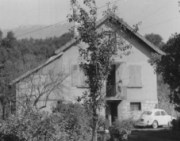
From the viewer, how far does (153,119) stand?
2483 centimetres

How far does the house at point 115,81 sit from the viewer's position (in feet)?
75.9

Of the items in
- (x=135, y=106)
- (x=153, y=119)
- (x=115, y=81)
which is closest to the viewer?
(x=153, y=119)

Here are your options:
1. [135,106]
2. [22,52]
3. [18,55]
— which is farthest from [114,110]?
[22,52]

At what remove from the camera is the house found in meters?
23.1

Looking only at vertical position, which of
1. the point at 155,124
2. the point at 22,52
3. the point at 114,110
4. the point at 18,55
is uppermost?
the point at 22,52

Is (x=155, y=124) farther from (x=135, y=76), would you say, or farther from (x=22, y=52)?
(x=22, y=52)

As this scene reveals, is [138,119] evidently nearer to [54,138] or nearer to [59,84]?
[59,84]

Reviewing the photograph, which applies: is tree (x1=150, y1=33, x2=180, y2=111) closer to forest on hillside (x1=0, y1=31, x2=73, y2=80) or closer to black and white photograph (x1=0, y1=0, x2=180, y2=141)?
black and white photograph (x1=0, y1=0, x2=180, y2=141)

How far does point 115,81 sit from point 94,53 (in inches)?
670

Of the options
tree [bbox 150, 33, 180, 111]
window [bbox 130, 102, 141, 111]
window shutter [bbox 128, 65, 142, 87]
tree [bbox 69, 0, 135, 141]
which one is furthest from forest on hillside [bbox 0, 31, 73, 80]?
tree [bbox 69, 0, 135, 141]

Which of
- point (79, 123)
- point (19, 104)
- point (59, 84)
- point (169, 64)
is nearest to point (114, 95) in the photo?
point (59, 84)

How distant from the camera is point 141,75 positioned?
26.8 metres

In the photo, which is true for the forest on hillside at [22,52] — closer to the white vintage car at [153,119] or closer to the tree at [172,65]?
the white vintage car at [153,119]

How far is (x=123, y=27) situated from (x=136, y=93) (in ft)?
54.3
